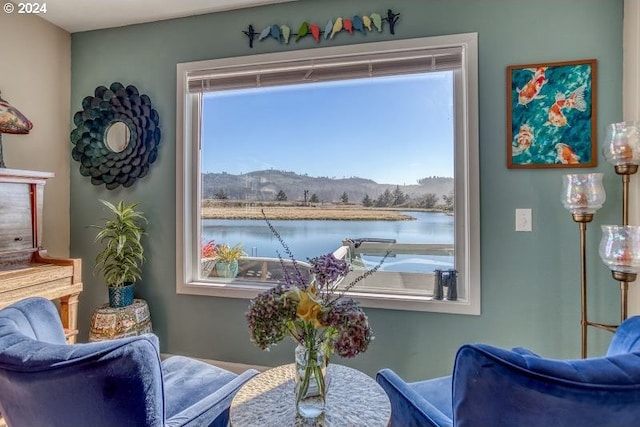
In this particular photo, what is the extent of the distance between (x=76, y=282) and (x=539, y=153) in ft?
9.24

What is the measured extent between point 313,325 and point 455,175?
1405 millimetres

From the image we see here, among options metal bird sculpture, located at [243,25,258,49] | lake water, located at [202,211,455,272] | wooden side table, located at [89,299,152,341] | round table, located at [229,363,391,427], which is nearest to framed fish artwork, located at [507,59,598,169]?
lake water, located at [202,211,455,272]

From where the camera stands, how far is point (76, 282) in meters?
2.07

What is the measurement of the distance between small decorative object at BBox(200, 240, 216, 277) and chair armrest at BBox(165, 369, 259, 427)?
1184mm

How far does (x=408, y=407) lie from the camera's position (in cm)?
120

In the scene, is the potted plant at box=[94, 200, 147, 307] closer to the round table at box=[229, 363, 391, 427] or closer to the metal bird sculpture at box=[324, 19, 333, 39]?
the round table at box=[229, 363, 391, 427]

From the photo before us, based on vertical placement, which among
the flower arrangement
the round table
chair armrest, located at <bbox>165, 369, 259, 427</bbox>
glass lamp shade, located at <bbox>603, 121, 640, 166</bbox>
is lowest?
chair armrest, located at <bbox>165, 369, 259, 427</bbox>

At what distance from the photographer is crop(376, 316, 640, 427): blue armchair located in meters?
0.79

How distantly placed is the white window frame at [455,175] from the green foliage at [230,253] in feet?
0.53

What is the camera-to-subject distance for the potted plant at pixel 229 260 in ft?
7.98

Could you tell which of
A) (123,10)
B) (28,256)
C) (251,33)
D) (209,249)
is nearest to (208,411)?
(209,249)

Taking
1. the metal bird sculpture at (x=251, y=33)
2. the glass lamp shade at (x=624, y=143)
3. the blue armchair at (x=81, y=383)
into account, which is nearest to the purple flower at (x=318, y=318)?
the blue armchair at (x=81, y=383)

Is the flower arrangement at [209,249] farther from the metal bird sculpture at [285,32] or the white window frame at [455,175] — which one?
the metal bird sculpture at [285,32]

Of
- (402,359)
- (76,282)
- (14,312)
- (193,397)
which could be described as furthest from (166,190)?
(402,359)
